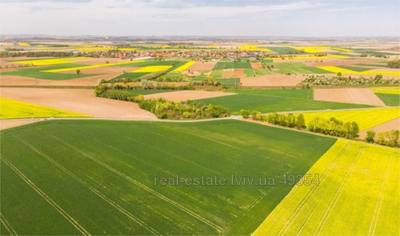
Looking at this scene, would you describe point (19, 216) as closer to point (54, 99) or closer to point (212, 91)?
point (54, 99)

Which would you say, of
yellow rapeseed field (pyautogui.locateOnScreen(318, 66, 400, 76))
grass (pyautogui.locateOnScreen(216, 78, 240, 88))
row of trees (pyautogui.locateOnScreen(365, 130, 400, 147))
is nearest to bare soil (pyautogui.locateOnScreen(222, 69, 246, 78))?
grass (pyautogui.locateOnScreen(216, 78, 240, 88))

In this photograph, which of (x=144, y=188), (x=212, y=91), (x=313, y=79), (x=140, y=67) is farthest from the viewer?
(x=140, y=67)

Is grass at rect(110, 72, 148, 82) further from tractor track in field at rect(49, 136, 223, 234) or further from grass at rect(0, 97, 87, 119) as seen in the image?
tractor track in field at rect(49, 136, 223, 234)

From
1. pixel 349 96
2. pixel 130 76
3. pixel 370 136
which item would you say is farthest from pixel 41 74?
pixel 370 136

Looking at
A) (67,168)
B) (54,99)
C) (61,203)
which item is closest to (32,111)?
(54,99)

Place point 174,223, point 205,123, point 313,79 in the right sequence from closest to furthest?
point 174,223
point 205,123
point 313,79
